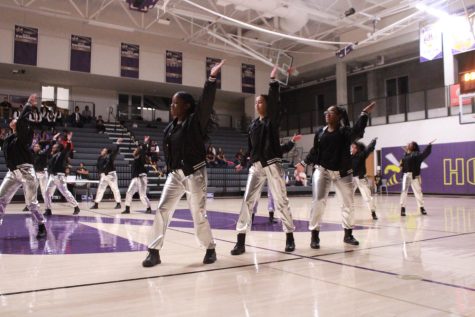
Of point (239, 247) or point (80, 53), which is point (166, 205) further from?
point (80, 53)

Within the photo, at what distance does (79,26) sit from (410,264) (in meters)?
21.5

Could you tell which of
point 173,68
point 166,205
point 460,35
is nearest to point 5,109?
point 173,68

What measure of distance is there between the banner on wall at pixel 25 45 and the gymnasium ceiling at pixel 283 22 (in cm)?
118

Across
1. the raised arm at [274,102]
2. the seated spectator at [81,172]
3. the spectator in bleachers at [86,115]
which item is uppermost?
the spectator in bleachers at [86,115]

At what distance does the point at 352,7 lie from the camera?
63.4 ft

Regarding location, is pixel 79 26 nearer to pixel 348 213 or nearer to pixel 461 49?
pixel 461 49

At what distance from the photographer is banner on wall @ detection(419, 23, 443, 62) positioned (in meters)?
17.4

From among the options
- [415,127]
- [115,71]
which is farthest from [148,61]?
[415,127]

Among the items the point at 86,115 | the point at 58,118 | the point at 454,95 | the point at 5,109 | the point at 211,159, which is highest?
the point at 454,95

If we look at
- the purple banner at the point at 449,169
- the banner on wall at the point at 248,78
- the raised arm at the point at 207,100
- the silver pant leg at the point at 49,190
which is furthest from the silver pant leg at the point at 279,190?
the banner on wall at the point at 248,78

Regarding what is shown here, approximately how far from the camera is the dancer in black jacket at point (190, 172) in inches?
168

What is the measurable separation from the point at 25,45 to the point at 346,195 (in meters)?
19.7

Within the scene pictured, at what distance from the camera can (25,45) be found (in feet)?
66.6

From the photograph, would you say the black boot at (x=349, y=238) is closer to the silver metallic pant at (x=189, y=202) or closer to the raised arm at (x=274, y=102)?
the raised arm at (x=274, y=102)
